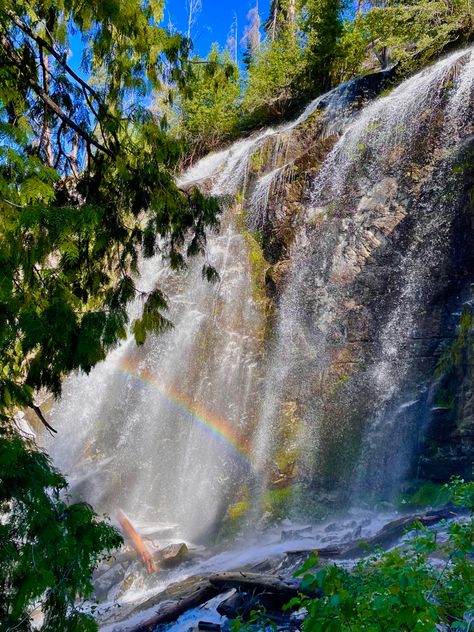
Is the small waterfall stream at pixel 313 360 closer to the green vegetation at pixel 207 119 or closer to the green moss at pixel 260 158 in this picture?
the green moss at pixel 260 158

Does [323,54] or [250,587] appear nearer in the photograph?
[250,587]

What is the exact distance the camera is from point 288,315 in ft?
39.7

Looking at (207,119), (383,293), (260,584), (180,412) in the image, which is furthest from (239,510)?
(207,119)

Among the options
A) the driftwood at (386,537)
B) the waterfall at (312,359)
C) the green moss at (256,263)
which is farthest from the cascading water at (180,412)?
the driftwood at (386,537)

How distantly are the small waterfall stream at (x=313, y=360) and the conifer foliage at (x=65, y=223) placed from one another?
571cm

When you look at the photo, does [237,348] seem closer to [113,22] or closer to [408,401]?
[408,401]

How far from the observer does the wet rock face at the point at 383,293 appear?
31.0 ft

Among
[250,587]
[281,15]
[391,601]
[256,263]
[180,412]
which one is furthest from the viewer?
[281,15]

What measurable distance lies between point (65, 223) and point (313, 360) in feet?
28.2

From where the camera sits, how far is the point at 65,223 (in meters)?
3.19

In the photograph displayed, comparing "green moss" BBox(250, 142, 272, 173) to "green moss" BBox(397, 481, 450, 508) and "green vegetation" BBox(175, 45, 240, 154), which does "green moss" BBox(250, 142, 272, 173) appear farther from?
"green moss" BBox(397, 481, 450, 508)

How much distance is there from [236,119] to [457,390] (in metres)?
15.0

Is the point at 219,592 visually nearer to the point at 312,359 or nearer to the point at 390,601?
the point at 390,601

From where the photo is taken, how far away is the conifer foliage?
3.00 meters
